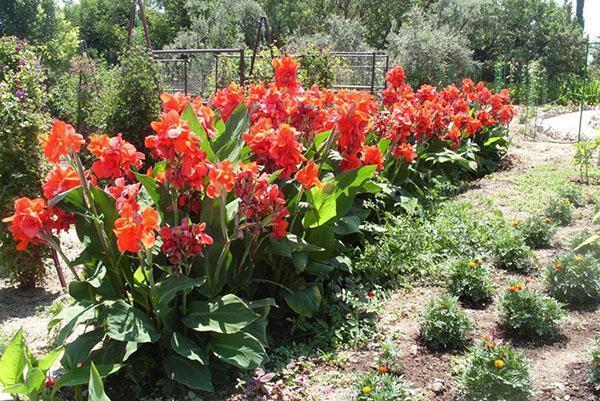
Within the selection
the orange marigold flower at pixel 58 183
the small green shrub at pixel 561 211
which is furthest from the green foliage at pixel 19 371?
the small green shrub at pixel 561 211

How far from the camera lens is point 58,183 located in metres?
2.47

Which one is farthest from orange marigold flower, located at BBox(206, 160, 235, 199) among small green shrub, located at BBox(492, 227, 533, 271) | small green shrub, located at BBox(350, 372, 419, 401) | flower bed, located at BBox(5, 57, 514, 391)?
small green shrub, located at BBox(492, 227, 533, 271)

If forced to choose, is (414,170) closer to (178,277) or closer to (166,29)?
(178,277)

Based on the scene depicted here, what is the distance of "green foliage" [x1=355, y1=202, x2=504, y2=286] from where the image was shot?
362 cm

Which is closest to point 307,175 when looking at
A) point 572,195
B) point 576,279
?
point 576,279

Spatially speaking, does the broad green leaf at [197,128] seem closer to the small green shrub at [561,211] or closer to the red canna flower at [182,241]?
the red canna flower at [182,241]

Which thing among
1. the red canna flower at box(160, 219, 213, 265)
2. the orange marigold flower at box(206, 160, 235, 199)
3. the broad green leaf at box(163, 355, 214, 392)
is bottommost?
the broad green leaf at box(163, 355, 214, 392)

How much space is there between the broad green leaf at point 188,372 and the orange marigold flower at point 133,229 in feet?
1.93

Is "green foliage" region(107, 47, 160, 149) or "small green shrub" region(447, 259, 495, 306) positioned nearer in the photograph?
"small green shrub" region(447, 259, 495, 306)

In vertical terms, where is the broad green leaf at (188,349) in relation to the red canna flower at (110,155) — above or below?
below

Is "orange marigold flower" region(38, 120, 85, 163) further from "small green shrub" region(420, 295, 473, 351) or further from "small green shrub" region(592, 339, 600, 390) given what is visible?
"small green shrub" region(592, 339, 600, 390)

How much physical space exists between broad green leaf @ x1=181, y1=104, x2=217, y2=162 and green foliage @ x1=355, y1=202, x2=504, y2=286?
1222mm

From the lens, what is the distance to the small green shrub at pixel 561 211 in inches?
183

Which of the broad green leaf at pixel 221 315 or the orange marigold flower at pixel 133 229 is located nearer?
the orange marigold flower at pixel 133 229
